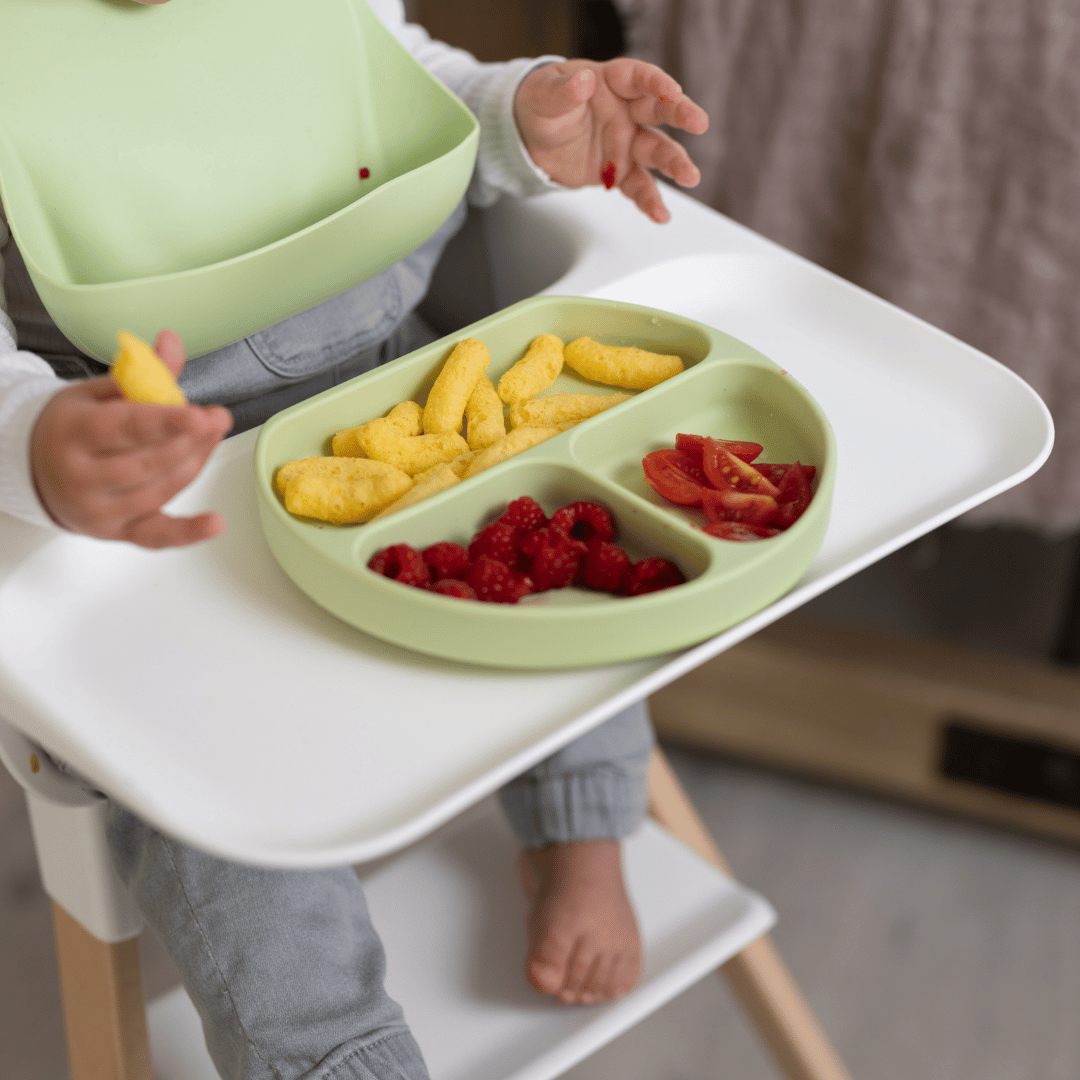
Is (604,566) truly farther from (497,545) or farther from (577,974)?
(577,974)

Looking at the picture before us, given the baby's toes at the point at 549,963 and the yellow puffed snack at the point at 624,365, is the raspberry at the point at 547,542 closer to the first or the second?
the yellow puffed snack at the point at 624,365

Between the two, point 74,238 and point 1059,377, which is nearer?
point 74,238

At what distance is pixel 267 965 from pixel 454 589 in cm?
26

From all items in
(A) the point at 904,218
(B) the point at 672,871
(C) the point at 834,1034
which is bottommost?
(C) the point at 834,1034

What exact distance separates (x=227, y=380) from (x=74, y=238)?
0.38 ft

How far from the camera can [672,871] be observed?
841 millimetres

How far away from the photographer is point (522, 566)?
493 mm

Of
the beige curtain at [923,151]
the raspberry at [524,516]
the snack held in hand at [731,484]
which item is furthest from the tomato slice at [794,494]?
the beige curtain at [923,151]

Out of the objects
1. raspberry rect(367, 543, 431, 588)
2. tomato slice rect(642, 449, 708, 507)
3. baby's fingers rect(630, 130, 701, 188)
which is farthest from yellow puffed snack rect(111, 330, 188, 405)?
baby's fingers rect(630, 130, 701, 188)

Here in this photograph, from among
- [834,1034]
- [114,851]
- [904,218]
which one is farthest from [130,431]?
[834,1034]

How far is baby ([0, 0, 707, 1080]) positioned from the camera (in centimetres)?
44

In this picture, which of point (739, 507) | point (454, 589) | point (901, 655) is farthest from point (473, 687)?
point (901, 655)

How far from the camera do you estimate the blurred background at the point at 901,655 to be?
3.31 feet

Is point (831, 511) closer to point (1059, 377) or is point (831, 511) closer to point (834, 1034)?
point (1059, 377)
